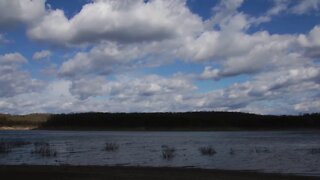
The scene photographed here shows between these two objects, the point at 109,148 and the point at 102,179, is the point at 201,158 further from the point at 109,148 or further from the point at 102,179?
the point at 102,179

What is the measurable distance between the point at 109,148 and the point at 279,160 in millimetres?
22374

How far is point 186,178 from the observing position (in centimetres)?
2741

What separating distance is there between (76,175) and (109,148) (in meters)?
31.5

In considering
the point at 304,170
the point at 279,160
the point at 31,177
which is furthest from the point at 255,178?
the point at 279,160

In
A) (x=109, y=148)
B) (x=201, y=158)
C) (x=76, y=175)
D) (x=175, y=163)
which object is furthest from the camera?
(x=109, y=148)

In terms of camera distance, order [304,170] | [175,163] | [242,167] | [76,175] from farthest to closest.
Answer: [175,163] → [242,167] → [304,170] → [76,175]

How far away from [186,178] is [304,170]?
12.4 meters

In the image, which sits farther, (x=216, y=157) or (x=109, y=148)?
(x=109, y=148)

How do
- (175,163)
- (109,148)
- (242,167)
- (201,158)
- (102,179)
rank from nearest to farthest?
(102,179), (242,167), (175,163), (201,158), (109,148)

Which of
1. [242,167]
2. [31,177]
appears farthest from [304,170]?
[31,177]

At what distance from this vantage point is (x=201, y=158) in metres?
47.5

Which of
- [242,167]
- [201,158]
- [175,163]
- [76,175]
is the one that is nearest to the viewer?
[76,175]

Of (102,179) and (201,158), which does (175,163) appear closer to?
(201,158)

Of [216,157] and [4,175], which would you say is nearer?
[4,175]
